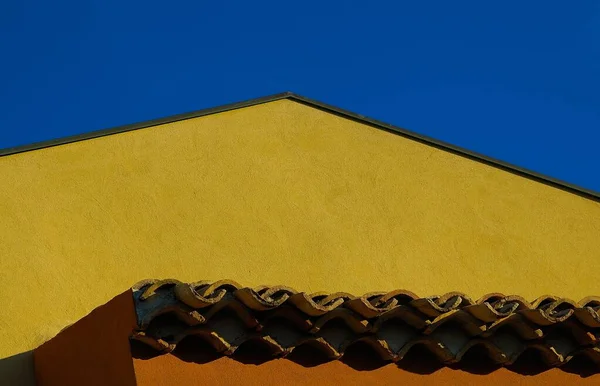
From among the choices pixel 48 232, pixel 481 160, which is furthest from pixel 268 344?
pixel 481 160

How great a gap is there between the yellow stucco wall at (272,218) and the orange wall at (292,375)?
6.62 feet

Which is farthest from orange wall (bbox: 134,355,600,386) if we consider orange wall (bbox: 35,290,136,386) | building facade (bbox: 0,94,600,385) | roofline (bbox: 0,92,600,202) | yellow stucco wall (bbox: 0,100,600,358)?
roofline (bbox: 0,92,600,202)

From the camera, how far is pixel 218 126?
8703 mm

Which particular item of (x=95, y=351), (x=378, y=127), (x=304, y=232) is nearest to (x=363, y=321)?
(x=95, y=351)

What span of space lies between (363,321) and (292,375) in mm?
506

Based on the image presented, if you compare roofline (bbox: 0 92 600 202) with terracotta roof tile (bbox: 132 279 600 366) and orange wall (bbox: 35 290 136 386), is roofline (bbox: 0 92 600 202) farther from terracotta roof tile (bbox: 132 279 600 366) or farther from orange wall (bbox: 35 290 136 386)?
terracotta roof tile (bbox: 132 279 600 366)

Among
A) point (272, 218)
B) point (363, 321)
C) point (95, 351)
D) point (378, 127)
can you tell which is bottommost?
point (363, 321)

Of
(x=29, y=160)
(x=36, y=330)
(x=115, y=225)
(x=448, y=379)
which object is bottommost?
(x=448, y=379)

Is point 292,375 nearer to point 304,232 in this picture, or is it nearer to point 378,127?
point 304,232

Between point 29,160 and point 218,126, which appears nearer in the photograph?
point 29,160

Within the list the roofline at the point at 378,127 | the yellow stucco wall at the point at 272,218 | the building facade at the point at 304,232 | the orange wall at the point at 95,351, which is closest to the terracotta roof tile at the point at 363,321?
the building facade at the point at 304,232

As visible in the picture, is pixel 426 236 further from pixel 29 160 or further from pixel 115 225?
pixel 29 160

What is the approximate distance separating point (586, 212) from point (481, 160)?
1125 millimetres

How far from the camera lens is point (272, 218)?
8281mm
